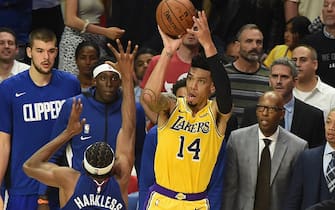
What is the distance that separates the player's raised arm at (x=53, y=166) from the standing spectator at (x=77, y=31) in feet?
11.3

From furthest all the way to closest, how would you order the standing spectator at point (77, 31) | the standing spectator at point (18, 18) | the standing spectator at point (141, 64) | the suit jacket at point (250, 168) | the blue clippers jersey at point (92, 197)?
1. the standing spectator at point (18, 18)
2. the standing spectator at point (77, 31)
3. the standing spectator at point (141, 64)
4. the suit jacket at point (250, 168)
5. the blue clippers jersey at point (92, 197)

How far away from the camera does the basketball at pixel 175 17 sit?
8.53 m

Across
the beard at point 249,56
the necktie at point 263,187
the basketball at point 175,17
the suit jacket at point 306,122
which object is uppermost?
the basketball at point 175,17

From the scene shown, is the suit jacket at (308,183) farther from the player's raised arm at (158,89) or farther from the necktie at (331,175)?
the player's raised arm at (158,89)

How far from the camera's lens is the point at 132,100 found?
8461 mm

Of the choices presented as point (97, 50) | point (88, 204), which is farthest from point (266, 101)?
point (97, 50)

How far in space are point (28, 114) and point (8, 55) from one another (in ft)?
5.36

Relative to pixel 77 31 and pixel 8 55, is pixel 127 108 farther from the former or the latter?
pixel 77 31

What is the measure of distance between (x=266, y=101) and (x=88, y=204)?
2012mm

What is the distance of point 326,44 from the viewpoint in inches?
423

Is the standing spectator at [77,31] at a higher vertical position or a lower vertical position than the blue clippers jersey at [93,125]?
higher

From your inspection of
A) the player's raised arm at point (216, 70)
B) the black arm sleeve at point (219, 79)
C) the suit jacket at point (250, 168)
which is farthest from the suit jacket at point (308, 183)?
the black arm sleeve at point (219, 79)

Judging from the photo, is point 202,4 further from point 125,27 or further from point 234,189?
point 234,189

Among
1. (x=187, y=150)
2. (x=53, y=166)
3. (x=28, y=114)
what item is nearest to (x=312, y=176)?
(x=187, y=150)
